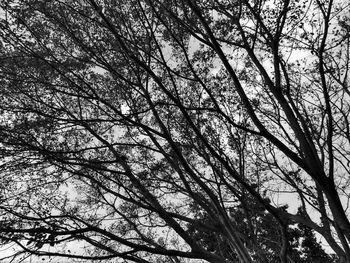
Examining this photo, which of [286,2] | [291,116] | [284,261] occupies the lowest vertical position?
[284,261]

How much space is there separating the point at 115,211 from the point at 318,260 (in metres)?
19.3

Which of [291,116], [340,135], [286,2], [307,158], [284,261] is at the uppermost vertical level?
[340,135]

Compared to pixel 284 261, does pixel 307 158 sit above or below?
above

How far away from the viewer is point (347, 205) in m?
8.40

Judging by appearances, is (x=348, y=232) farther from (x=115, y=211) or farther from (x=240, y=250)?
(x=115, y=211)

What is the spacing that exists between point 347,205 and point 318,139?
2.03 m

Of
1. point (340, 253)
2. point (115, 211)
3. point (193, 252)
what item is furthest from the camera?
point (115, 211)

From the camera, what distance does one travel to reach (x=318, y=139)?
8.72m

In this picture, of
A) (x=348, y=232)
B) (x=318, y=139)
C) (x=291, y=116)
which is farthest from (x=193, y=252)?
(x=318, y=139)

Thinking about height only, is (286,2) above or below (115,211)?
above

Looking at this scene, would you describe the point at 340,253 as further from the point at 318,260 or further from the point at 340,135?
the point at 318,260

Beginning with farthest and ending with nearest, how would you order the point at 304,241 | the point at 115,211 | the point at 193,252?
1. the point at 304,241
2. the point at 115,211
3. the point at 193,252

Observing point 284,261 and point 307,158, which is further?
point 284,261

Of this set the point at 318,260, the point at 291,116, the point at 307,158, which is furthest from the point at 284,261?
the point at 318,260
